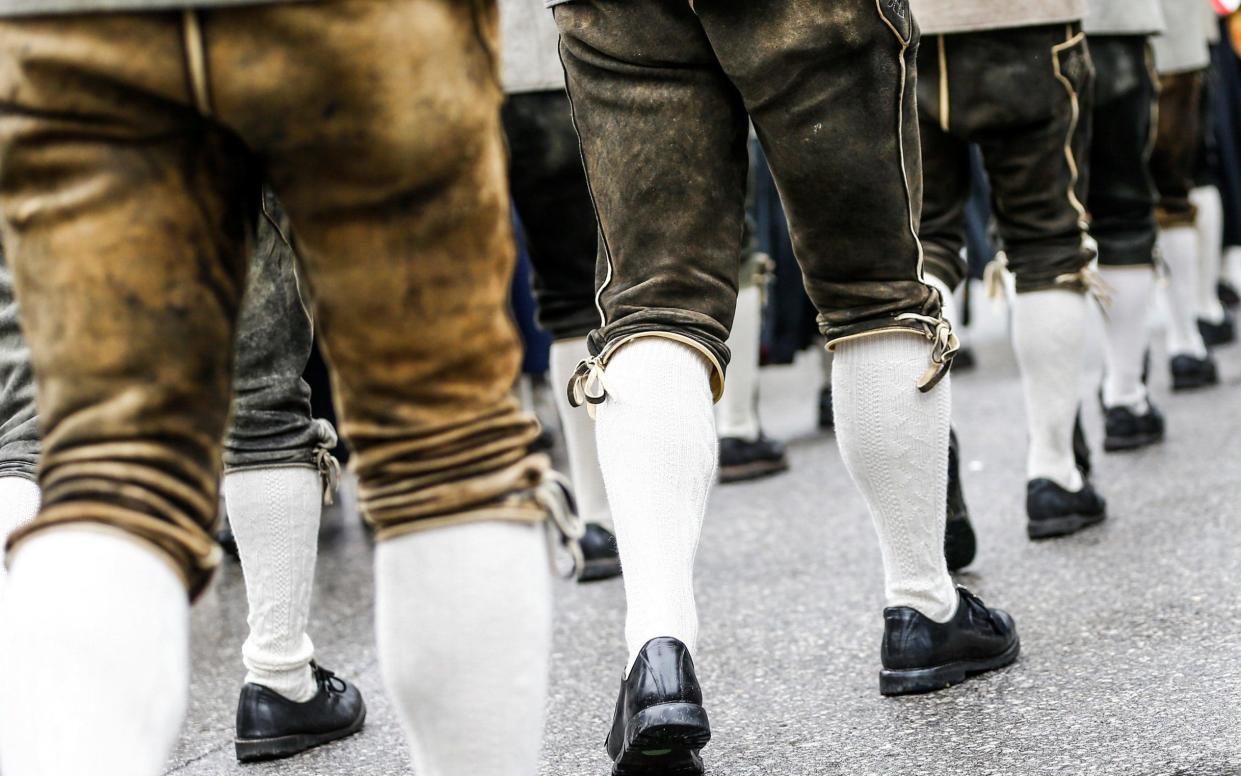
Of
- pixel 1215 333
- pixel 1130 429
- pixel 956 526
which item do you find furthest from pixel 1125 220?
pixel 1215 333

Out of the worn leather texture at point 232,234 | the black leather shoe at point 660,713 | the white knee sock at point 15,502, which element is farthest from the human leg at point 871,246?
the white knee sock at point 15,502

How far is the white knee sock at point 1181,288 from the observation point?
5.12 metres

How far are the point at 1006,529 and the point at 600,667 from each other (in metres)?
1.17

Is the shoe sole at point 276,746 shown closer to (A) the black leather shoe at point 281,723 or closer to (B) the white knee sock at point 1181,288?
(A) the black leather shoe at point 281,723

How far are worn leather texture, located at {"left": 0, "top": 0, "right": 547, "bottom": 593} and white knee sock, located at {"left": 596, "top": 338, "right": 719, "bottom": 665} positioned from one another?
0.65m

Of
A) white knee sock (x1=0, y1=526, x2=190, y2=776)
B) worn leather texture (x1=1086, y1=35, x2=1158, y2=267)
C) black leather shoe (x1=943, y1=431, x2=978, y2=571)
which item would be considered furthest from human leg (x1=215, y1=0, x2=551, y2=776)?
worn leather texture (x1=1086, y1=35, x2=1158, y2=267)

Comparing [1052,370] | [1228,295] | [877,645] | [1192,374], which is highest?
[1052,370]

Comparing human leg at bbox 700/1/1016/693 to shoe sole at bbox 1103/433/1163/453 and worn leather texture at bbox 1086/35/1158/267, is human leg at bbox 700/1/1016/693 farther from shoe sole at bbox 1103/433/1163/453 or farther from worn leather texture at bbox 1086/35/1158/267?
shoe sole at bbox 1103/433/1163/453

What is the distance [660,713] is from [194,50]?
98cm

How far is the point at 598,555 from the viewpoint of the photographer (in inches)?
132

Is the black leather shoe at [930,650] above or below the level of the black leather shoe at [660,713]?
below

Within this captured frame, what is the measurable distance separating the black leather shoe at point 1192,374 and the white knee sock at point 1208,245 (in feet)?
2.71

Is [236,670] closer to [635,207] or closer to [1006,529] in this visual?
[635,207]

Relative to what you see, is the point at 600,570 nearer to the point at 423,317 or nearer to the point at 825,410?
the point at 825,410
